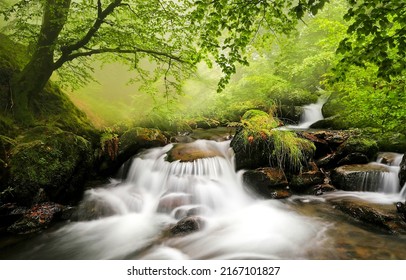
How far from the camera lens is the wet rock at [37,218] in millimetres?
5117

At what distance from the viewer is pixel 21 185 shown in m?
5.68

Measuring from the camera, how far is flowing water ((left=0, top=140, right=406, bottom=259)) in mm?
4582

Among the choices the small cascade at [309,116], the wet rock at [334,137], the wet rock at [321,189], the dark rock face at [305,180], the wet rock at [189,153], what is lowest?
the wet rock at [321,189]

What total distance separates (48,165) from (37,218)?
1228 mm

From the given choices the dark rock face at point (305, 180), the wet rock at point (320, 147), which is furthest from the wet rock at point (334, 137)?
the dark rock face at point (305, 180)

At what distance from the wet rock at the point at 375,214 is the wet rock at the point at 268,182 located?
133cm

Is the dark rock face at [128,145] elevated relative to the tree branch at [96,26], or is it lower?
lower

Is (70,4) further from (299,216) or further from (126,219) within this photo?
(299,216)

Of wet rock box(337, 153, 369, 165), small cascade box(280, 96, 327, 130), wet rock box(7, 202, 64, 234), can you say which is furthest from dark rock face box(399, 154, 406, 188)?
wet rock box(7, 202, 64, 234)

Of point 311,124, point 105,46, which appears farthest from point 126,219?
point 311,124

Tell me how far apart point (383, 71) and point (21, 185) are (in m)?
6.69

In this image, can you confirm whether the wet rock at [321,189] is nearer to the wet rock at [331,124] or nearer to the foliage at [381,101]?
the foliage at [381,101]

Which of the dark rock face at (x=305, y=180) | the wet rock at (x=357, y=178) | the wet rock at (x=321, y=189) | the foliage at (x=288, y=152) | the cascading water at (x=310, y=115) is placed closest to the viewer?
the wet rock at (x=357, y=178)

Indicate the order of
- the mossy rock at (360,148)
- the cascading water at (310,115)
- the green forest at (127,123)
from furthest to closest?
the cascading water at (310,115) < the mossy rock at (360,148) < the green forest at (127,123)
